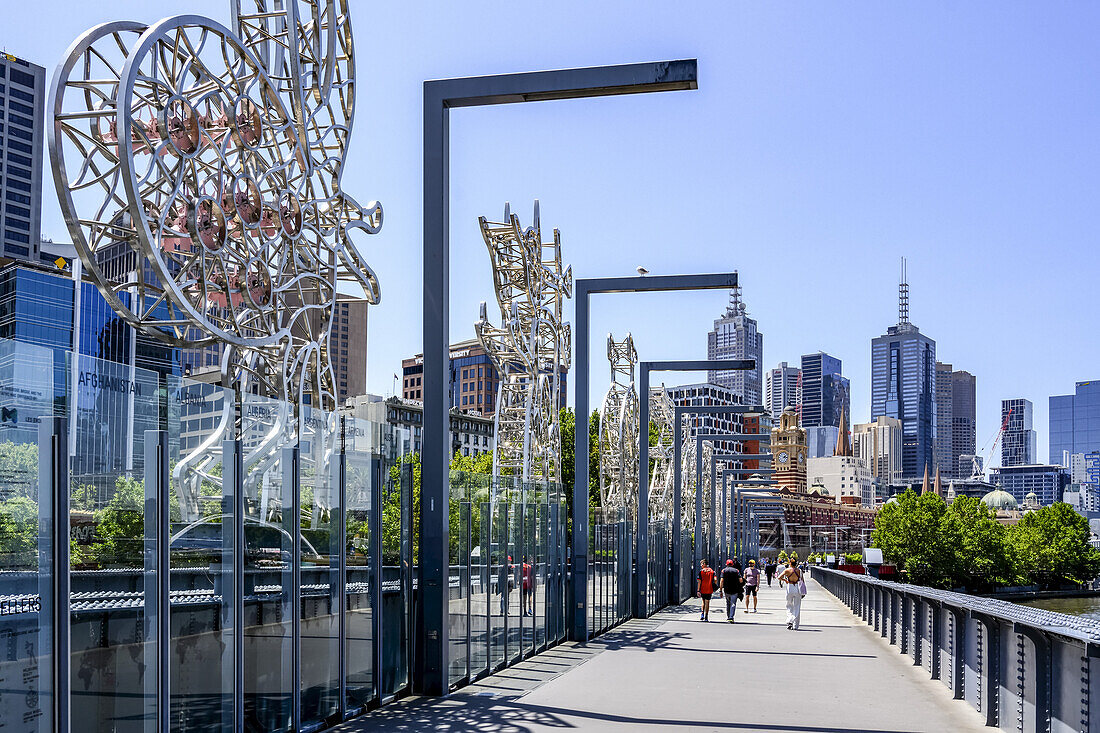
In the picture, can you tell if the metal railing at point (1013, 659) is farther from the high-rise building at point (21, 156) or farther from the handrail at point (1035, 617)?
the high-rise building at point (21, 156)

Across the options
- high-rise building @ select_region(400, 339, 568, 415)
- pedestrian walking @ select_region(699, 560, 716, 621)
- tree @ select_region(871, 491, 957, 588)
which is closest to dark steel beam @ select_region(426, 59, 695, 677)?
pedestrian walking @ select_region(699, 560, 716, 621)

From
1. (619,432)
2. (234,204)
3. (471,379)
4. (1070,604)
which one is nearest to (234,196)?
(234,204)

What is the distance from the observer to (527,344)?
88.6 ft

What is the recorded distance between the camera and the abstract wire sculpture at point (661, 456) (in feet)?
166

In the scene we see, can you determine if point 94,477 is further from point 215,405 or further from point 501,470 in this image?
point 501,470

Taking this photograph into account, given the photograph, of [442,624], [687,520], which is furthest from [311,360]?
[687,520]

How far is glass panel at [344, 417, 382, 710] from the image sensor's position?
12453mm

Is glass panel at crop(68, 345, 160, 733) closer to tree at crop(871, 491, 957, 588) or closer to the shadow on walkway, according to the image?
the shadow on walkway

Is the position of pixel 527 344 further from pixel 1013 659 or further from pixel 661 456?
pixel 661 456

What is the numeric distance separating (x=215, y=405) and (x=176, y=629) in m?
1.81

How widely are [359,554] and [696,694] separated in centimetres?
476

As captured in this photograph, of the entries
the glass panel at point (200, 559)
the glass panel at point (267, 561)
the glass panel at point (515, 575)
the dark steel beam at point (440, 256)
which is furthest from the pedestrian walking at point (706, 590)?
the glass panel at point (200, 559)

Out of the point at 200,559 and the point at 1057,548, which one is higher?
the point at 200,559

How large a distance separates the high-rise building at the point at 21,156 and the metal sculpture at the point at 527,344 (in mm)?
89659
